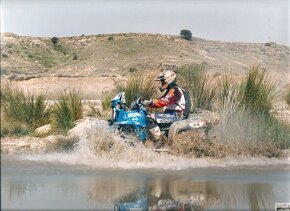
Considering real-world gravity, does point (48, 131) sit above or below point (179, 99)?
below

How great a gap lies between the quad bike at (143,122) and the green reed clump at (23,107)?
2883 millimetres

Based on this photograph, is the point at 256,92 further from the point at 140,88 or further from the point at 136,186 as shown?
the point at 136,186

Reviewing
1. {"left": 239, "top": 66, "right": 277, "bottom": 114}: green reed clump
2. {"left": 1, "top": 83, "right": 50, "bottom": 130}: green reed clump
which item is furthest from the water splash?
{"left": 239, "top": 66, "right": 277, "bottom": 114}: green reed clump

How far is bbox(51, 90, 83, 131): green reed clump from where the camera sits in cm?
2062

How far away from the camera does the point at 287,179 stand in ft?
47.8

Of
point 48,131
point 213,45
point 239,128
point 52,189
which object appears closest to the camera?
point 52,189

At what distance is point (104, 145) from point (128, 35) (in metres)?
80.4

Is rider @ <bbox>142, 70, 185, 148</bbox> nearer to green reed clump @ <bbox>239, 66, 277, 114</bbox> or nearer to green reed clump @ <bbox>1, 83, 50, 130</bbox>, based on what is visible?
green reed clump @ <bbox>239, 66, 277, 114</bbox>

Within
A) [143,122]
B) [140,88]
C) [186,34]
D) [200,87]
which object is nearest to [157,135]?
[143,122]

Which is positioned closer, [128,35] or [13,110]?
[13,110]

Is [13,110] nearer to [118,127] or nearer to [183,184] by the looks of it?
[118,127]

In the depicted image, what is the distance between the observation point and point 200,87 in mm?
20703

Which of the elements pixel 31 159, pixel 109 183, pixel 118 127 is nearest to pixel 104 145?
pixel 118 127

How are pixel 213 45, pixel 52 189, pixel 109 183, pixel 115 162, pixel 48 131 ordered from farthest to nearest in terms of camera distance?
pixel 213 45
pixel 48 131
pixel 115 162
pixel 109 183
pixel 52 189
